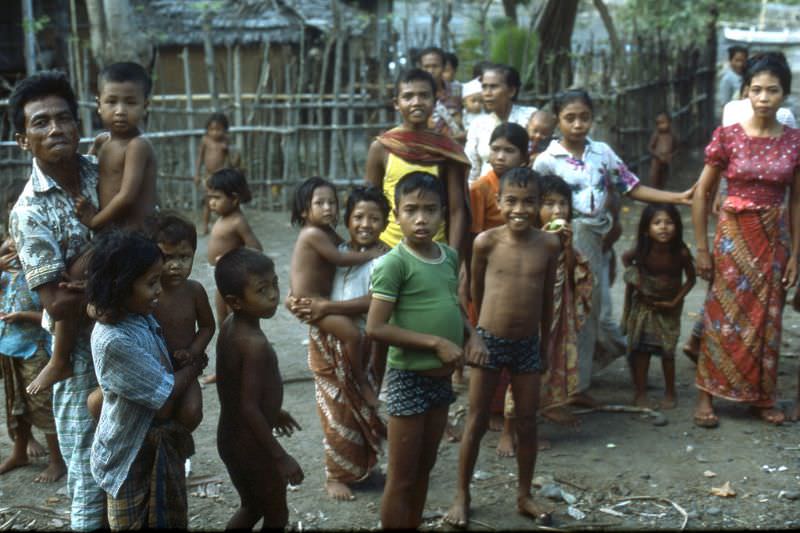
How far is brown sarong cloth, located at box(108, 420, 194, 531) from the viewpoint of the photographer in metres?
3.06

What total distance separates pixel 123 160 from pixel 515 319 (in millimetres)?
1715

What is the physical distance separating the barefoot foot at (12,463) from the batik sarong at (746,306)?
350 cm

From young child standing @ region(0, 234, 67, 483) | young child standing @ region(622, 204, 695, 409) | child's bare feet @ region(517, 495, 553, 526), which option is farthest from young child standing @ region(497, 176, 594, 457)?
young child standing @ region(0, 234, 67, 483)

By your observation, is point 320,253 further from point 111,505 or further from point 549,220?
point 111,505

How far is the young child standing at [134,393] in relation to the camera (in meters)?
2.93

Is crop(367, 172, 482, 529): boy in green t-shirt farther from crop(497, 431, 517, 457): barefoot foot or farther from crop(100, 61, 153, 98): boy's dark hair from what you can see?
crop(497, 431, 517, 457): barefoot foot

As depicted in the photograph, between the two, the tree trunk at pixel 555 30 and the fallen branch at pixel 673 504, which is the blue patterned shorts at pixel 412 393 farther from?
the tree trunk at pixel 555 30

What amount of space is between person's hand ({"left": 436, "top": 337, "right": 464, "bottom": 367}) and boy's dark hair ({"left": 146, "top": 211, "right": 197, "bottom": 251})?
3.08ft

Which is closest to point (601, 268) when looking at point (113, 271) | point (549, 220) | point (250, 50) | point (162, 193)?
point (549, 220)

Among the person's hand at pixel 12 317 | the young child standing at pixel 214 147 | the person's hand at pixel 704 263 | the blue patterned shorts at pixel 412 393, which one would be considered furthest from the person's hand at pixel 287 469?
the young child standing at pixel 214 147

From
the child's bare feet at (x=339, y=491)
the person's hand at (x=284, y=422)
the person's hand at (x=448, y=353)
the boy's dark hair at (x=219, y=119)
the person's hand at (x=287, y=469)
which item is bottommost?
the child's bare feet at (x=339, y=491)

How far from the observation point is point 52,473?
4.45 meters

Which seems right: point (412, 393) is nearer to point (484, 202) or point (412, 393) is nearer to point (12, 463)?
point (484, 202)

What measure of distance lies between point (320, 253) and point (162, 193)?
781 cm
